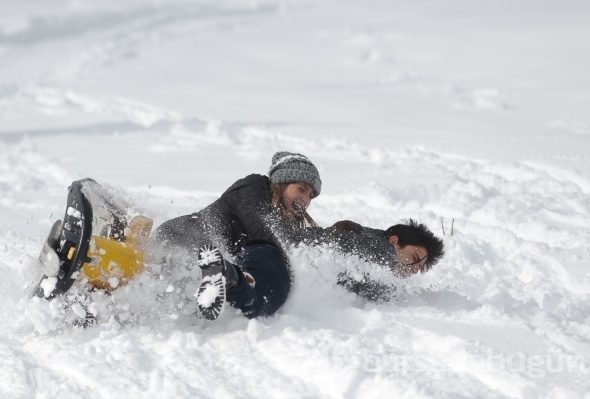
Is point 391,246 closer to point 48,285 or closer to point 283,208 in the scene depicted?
point 283,208

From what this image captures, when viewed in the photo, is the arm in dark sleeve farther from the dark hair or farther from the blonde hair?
the dark hair

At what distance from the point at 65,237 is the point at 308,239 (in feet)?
3.94

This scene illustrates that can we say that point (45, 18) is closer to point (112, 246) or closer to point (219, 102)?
point (219, 102)

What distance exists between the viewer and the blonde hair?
11.4ft

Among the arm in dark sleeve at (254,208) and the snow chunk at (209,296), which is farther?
the arm in dark sleeve at (254,208)

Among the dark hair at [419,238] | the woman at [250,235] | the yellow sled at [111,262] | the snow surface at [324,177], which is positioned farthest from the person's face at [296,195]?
the yellow sled at [111,262]

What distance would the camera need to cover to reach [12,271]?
11.9ft

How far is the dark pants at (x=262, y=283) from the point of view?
287cm

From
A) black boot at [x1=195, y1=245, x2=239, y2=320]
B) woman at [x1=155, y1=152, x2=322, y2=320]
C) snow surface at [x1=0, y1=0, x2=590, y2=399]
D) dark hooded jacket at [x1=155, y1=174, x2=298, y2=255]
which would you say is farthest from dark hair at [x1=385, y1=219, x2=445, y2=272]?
black boot at [x1=195, y1=245, x2=239, y2=320]

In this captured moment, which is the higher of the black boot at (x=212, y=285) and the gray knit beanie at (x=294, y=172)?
the gray knit beanie at (x=294, y=172)

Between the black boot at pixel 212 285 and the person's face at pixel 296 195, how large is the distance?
877mm

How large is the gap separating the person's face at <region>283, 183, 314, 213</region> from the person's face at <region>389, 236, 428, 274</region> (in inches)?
20.5

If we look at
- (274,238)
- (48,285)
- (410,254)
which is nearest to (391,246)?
(410,254)

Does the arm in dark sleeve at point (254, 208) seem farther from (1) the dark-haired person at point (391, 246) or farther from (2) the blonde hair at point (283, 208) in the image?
(1) the dark-haired person at point (391, 246)
